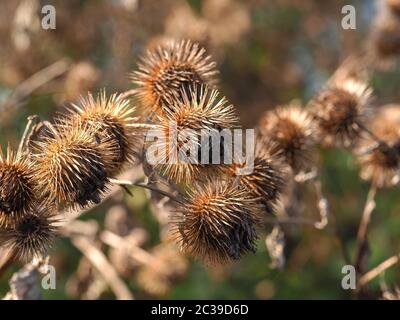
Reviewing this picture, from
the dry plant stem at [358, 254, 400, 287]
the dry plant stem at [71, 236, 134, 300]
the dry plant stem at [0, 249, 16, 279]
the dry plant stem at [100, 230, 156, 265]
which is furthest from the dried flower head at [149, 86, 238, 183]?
the dry plant stem at [100, 230, 156, 265]

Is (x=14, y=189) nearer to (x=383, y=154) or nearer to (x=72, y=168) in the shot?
(x=72, y=168)

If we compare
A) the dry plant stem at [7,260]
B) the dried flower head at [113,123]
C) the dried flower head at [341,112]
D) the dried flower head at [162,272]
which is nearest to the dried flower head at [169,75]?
the dried flower head at [113,123]

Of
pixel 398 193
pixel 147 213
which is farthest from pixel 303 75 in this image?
pixel 147 213

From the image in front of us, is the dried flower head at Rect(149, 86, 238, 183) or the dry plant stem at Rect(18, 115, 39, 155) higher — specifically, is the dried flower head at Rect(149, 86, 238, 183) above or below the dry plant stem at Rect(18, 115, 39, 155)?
below

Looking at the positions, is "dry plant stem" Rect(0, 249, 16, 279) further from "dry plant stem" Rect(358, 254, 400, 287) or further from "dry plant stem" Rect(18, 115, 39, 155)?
"dry plant stem" Rect(358, 254, 400, 287)

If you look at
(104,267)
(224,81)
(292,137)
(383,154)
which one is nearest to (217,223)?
(292,137)

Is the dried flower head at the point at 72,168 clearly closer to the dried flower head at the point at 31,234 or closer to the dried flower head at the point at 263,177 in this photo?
the dried flower head at the point at 31,234
